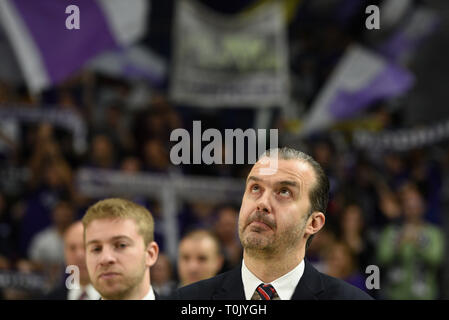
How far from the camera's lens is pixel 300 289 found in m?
2.44

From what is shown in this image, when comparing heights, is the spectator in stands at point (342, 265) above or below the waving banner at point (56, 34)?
below

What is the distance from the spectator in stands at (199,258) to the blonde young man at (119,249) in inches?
40.2

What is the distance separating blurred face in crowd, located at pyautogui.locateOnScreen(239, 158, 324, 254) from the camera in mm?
2311

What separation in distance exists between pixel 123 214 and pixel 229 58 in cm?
611

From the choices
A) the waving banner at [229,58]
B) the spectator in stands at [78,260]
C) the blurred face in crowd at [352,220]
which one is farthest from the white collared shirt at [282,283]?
the waving banner at [229,58]

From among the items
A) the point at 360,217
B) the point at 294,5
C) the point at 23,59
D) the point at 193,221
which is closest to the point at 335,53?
the point at 294,5

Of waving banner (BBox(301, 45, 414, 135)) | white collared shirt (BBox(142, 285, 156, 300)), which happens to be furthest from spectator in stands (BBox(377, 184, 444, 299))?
white collared shirt (BBox(142, 285, 156, 300))

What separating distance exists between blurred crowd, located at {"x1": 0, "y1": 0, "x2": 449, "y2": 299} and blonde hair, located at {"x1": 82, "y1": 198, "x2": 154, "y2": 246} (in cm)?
272

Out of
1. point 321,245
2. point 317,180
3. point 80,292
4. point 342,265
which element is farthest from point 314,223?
point 321,245

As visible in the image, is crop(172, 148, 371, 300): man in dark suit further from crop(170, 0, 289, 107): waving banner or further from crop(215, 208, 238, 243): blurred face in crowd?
crop(170, 0, 289, 107): waving banner

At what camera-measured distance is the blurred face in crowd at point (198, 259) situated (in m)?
3.78

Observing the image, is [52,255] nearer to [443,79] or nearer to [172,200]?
[172,200]

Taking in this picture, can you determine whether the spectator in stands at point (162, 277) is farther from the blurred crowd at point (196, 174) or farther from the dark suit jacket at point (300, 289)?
the dark suit jacket at point (300, 289)

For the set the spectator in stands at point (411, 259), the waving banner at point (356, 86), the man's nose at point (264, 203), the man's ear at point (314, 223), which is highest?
the waving banner at point (356, 86)
